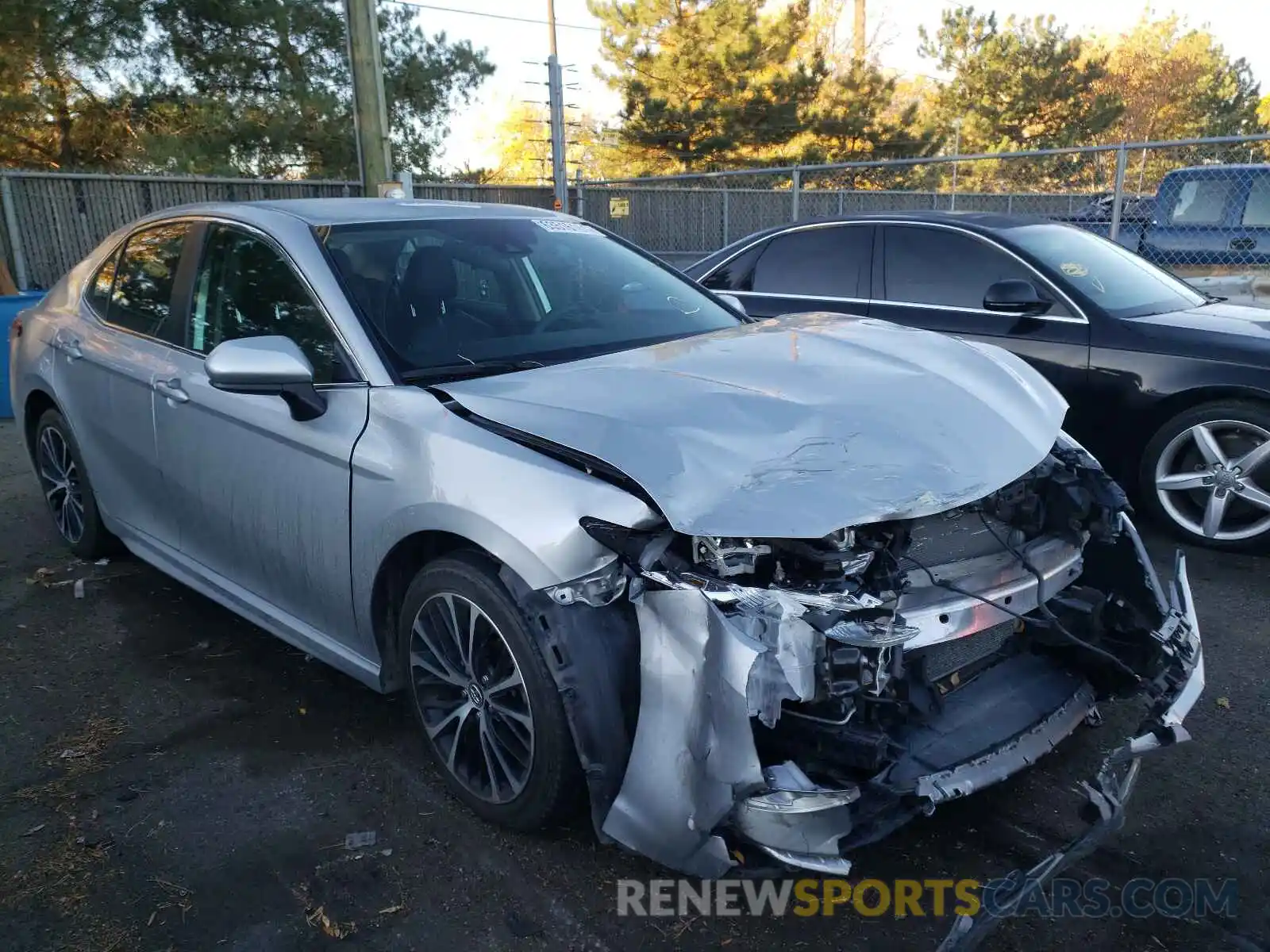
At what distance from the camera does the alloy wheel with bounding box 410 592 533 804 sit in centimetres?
261

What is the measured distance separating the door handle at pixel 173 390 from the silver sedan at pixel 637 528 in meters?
0.02

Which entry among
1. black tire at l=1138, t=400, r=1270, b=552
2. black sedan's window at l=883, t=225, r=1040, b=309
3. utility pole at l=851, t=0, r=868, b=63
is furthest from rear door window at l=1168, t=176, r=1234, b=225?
utility pole at l=851, t=0, r=868, b=63

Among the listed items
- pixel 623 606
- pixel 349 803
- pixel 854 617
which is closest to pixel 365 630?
pixel 349 803

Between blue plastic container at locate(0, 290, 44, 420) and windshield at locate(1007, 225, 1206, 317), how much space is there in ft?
25.3

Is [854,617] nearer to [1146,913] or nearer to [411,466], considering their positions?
[1146,913]

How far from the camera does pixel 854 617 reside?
223 centimetres

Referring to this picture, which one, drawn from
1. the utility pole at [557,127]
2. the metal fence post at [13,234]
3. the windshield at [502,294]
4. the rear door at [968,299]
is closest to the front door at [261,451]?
the windshield at [502,294]

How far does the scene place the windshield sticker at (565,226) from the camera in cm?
402

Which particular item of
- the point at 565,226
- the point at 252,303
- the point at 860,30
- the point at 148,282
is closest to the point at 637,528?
the point at 252,303

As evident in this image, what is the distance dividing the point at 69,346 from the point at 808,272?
4.30 m

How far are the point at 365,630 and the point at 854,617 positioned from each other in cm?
160

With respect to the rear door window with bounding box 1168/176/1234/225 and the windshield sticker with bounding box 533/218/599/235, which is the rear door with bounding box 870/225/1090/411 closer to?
the windshield sticker with bounding box 533/218/599/235

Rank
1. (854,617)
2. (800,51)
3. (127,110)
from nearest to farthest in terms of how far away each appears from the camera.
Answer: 1. (854,617)
2. (127,110)
3. (800,51)

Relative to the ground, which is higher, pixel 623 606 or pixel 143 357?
pixel 143 357
